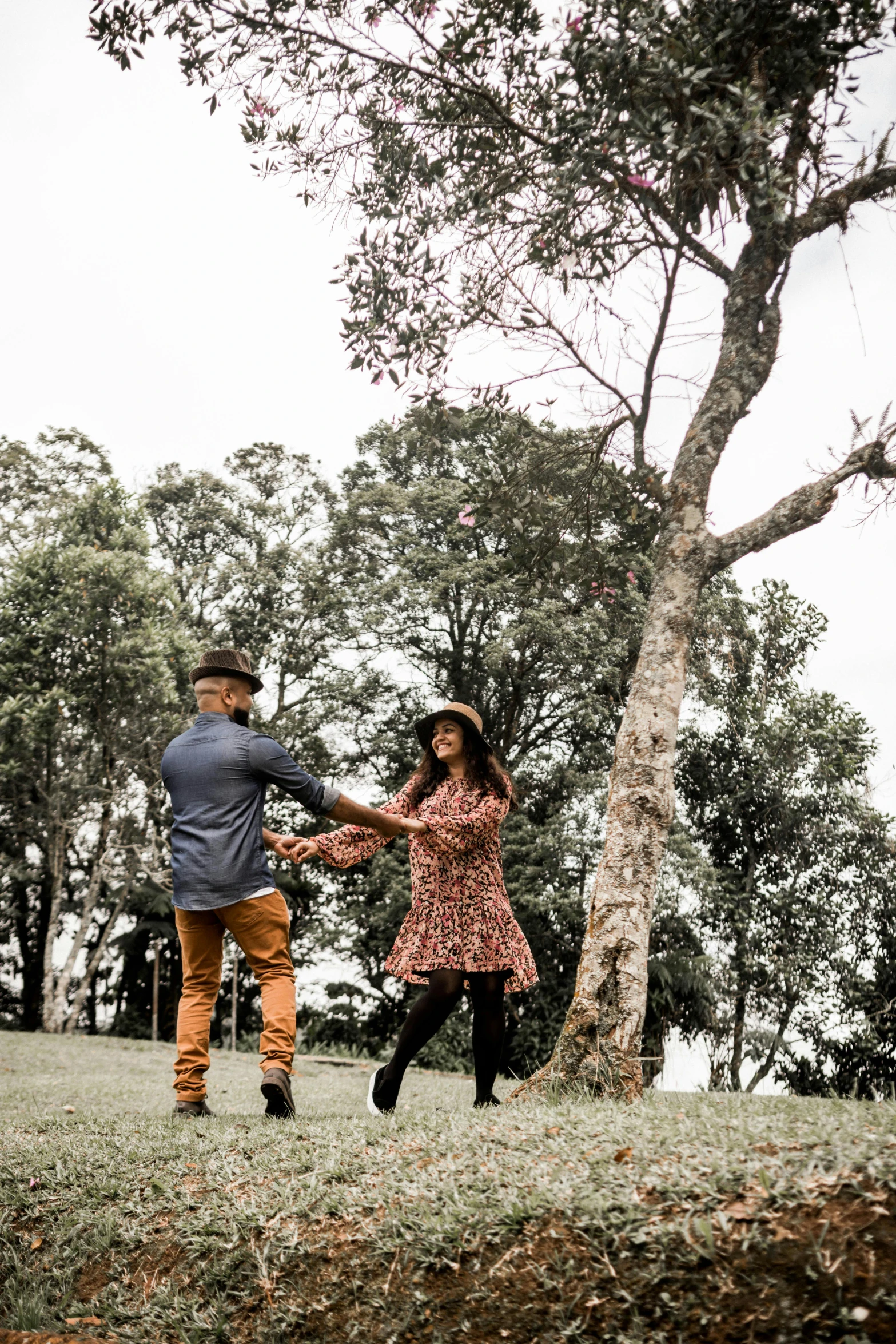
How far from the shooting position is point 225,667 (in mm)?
5180

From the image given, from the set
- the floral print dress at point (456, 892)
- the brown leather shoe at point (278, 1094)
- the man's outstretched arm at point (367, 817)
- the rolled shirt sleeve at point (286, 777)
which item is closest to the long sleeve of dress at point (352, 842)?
the floral print dress at point (456, 892)

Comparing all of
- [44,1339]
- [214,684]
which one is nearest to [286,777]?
[214,684]

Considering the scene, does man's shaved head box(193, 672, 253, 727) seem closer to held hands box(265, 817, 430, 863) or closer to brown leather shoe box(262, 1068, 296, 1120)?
held hands box(265, 817, 430, 863)

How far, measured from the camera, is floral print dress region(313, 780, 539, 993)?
4727mm

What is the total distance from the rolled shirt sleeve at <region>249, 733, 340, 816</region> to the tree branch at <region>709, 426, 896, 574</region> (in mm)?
2543

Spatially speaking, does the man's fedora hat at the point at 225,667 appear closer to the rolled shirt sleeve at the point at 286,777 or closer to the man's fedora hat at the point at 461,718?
the rolled shirt sleeve at the point at 286,777

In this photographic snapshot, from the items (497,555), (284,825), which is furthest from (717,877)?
(284,825)

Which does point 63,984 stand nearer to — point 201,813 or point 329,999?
point 329,999

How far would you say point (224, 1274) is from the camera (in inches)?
118

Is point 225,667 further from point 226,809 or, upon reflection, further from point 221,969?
point 221,969

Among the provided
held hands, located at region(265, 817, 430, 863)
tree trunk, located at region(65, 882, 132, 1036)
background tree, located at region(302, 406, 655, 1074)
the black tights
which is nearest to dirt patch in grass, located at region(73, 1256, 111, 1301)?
the black tights

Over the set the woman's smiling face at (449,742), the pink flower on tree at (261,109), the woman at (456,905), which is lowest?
the woman at (456,905)

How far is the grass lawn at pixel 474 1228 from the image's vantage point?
2.26 meters

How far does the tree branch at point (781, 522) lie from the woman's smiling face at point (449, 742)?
1.76 metres
